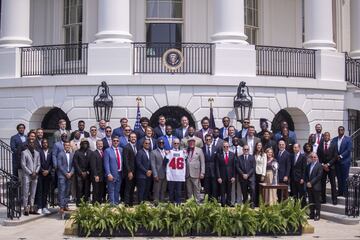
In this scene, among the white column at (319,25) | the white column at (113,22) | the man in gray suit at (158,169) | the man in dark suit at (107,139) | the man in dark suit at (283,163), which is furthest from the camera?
the white column at (319,25)

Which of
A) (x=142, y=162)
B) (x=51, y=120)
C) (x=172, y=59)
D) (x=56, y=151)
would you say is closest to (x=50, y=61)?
(x=51, y=120)

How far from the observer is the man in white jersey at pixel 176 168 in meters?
16.0

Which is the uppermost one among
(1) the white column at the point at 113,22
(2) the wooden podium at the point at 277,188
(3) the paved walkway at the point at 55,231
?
(1) the white column at the point at 113,22

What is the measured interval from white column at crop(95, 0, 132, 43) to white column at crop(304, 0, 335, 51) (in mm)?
6678

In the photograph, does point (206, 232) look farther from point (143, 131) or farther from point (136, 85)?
point (136, 85)

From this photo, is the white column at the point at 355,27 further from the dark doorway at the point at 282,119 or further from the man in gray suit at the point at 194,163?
the man in gray suit at the point at 194,163

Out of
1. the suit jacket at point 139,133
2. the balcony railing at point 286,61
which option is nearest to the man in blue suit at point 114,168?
the suit jacket at point 139,133

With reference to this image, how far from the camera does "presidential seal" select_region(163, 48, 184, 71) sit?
21250 millimetres

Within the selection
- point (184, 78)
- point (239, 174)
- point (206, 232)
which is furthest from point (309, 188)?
point (184, 78)

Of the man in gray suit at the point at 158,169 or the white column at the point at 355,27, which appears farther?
the white column at the point at 355,27

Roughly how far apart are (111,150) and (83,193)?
1404mm

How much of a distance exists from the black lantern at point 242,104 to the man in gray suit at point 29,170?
24.6 feet

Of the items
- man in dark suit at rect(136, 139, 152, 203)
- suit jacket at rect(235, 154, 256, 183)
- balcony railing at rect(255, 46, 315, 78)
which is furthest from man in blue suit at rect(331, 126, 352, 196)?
balcony railing at rect(255, 46, 315, 78)

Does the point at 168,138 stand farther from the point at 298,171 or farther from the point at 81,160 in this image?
the point at 298,171
